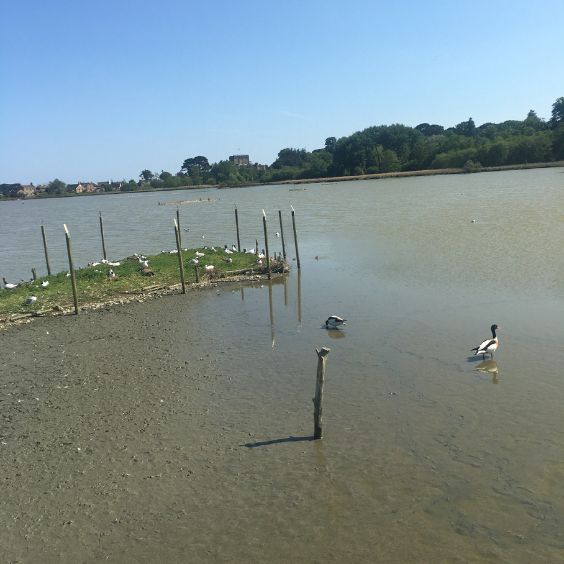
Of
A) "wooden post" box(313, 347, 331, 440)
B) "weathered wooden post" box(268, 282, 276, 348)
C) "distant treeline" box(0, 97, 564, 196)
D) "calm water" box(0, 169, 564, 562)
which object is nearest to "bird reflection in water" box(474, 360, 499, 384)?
"calm water" box(0, 169, 564, 562)

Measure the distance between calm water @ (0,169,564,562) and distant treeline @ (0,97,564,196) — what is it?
81.1 meters

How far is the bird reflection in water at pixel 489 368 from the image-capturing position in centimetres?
1238

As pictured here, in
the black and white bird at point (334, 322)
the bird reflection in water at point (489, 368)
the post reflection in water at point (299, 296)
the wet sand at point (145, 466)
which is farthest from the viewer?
the post reflection in water at point (299, 296)

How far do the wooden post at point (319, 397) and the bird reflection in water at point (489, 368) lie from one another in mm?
4649

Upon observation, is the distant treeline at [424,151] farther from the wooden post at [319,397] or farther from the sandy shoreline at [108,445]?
the wooden post at [319,397]

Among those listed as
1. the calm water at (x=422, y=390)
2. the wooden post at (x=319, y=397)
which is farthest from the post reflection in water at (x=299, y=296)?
the wooden post at (x=319, y=397)

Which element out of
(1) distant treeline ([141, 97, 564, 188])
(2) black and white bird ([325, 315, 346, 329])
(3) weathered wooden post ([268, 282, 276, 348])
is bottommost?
(3) weathered wooden post ([268, 282, 276, 348])

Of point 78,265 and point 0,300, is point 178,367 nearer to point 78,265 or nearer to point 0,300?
point 0,300

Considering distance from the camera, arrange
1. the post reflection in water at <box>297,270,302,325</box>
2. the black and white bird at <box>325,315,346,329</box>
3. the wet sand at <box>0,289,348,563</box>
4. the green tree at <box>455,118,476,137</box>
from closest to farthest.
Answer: the wet sand at <box>0,289,348,563</box> → the black and white bird at <box>325,315,346,329</box> → the post reflection in water at <box>297,270,302,325</box> → the green tree at <box>455,118,476,137</box>

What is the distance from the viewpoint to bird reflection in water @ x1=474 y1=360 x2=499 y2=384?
40.6 feet

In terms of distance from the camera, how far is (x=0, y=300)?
20594 mm

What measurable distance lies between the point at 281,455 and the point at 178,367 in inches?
200

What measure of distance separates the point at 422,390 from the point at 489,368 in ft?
6.91

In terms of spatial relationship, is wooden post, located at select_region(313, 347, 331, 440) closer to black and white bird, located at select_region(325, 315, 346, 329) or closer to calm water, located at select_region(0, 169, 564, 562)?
calm water, located at select_region(0, 169, 564, 562)
